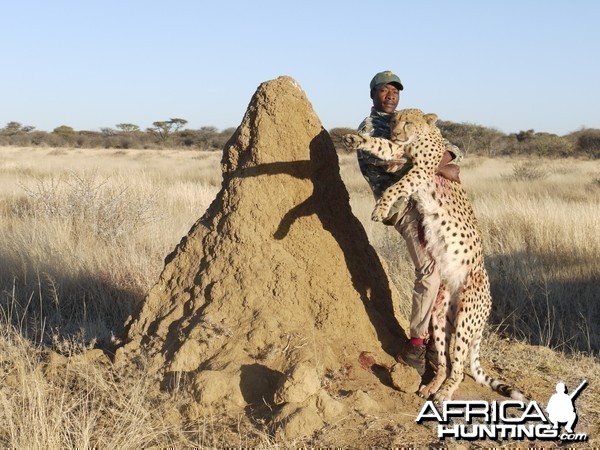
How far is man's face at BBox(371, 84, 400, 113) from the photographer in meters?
4.53

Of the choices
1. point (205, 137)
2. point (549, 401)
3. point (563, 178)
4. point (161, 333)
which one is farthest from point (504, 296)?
point (205, 137)

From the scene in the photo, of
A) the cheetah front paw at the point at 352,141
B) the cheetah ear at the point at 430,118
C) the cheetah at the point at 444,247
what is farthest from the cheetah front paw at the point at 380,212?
the cheetah ear at the point at 430,118

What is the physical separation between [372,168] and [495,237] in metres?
5.49

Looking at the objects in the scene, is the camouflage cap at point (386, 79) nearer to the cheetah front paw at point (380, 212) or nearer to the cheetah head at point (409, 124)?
the cheetah head at point (409, 124)

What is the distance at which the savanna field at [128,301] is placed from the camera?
3498 mm

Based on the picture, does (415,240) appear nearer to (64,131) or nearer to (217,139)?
(217,139)

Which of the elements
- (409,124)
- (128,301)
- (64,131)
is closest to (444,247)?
(409,124)

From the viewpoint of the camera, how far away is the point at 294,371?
351cm

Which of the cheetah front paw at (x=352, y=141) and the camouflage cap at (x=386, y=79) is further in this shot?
the camouflage cap at (x=386, y=79)

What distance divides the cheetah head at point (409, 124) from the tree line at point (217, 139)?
54.0ft

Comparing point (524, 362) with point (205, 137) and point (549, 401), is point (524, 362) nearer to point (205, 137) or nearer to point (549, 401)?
point (549, 401)

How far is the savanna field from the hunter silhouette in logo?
15cm

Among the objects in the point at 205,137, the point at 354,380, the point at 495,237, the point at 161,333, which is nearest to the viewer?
the point at 354,380

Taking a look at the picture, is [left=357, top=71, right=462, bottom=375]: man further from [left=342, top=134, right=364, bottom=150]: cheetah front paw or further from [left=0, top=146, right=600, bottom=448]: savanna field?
[left=0, top=146, right=600, bottom=448]: savanna field
